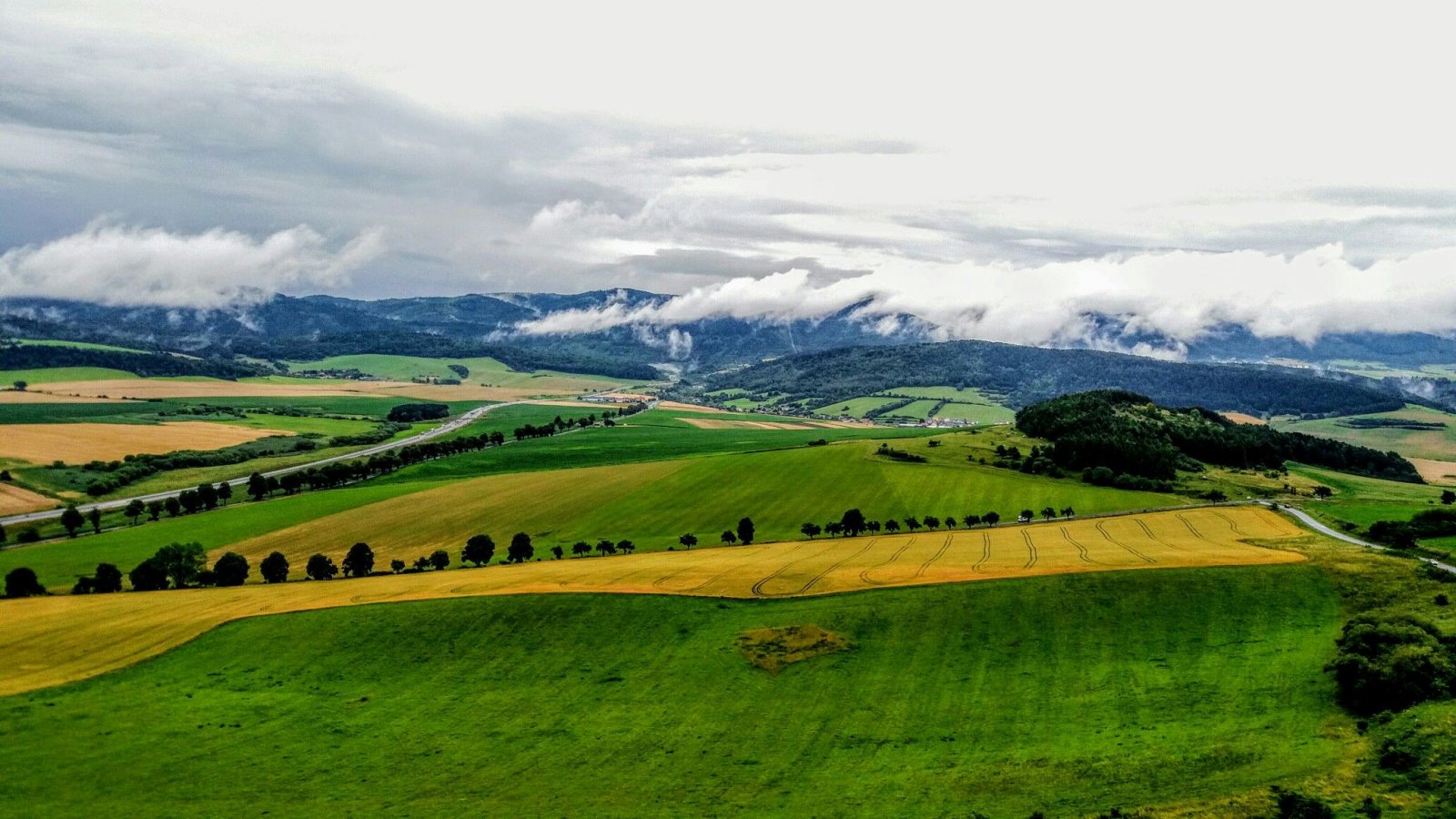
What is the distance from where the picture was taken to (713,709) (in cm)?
6347

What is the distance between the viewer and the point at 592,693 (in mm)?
67125

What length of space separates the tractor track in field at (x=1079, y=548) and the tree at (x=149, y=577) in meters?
107

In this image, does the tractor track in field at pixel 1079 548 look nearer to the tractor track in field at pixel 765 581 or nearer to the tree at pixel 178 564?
the tractor track in field at pixel 765 581

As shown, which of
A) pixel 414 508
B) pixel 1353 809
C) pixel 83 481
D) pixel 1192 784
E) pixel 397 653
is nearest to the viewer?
pixel 1353 809

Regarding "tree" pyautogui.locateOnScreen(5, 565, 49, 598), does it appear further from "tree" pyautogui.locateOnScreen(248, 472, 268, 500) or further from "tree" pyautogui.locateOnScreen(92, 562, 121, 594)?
"tree" pyautogui.locateOnScreen(248, 472, 268, 500)

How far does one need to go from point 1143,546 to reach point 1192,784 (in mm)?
→ 66810

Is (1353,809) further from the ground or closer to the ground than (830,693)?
further from the ground

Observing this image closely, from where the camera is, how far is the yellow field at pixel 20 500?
6029 inches

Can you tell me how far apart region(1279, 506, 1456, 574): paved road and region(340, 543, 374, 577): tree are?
11748cm

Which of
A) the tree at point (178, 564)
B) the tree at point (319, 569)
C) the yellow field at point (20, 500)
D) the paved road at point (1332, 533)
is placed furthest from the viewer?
the yellow field at point (20, 500)

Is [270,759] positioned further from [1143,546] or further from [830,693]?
[1143,546]

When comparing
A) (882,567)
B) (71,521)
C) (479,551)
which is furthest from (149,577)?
(882,567)

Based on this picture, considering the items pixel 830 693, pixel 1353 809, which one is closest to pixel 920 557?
pixel 830 693

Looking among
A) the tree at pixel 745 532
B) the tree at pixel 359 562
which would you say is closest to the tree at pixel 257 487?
the tree at pixel 359 562
